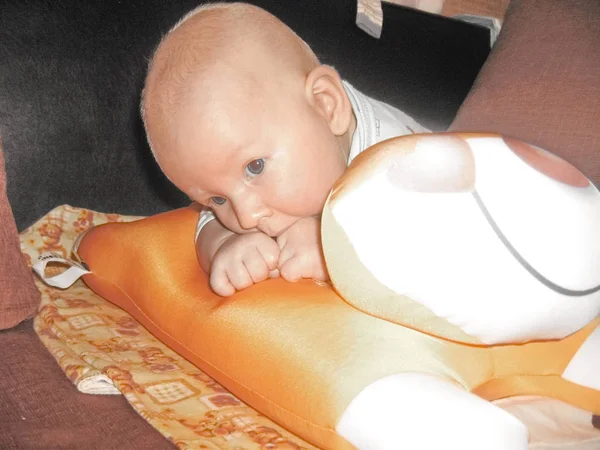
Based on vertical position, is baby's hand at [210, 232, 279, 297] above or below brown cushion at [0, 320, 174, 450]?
above

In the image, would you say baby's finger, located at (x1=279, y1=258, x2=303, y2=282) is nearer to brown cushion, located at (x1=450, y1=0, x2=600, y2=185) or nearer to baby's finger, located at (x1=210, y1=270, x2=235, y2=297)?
baby's finger, located at (x1=210, y1=270, x2=235, y2=297)

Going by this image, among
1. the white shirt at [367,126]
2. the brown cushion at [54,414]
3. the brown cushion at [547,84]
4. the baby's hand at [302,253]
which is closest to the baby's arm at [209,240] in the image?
the white shirt at [367,126]

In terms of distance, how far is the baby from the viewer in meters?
0.83

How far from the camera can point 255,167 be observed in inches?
33.6

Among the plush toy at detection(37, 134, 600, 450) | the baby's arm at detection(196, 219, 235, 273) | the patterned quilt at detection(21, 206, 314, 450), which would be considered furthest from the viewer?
the baby's arm at detection(196, 219, 235, 273)

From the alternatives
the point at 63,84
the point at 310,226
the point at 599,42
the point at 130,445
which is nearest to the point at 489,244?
the point at 310,226

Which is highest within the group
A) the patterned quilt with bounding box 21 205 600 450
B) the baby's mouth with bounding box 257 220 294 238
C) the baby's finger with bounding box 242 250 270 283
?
the baby's mouth with bounding box 257 220 294 238

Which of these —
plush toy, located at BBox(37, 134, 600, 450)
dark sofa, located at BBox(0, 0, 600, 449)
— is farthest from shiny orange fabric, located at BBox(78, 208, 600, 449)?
dark sofa, located at BBox(0, 0, 600, 449)

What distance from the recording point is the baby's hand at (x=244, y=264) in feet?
2.90

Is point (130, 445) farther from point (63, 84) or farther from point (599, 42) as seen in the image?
point (599, 42)

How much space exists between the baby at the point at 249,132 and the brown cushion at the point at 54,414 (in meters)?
0.21

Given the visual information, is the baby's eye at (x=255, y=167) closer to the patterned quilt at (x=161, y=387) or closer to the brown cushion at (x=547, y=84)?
the patterned quilt at (x=161, y=387)

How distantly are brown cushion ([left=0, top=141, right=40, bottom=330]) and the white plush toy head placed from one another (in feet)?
1.58

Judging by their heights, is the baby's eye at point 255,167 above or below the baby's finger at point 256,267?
above
